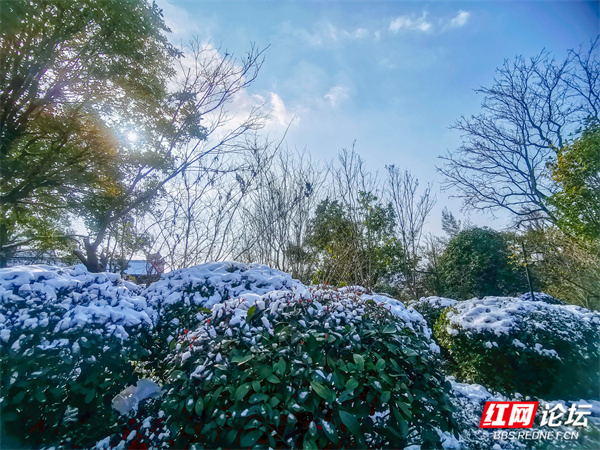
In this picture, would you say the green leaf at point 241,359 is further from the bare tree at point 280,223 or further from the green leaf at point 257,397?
the bare tree at point 280,223

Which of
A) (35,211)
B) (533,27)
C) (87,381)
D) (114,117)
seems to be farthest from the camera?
(35,211)

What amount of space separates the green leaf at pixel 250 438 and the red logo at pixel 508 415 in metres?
1.96

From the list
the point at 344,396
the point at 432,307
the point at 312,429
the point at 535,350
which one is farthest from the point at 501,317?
the point at 312,429

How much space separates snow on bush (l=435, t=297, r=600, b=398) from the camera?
8.51ft

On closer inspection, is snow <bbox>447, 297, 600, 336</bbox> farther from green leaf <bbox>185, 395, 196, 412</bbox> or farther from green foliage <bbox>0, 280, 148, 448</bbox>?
green foliage <bbox>0, 280, 148, 448</bbox>

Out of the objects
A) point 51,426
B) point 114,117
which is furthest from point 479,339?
point 114,117

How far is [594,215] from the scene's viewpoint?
4062 mm

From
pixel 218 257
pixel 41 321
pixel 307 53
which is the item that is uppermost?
pixel 307 53

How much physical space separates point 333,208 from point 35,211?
743 cm

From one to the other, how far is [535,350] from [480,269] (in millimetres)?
7654

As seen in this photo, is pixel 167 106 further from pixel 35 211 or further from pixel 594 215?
pixel 594 215

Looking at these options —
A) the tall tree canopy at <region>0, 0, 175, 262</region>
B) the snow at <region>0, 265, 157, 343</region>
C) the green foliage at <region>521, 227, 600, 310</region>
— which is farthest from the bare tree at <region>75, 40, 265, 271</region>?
the green foliage at <region>521, 227, 600, 310</region>

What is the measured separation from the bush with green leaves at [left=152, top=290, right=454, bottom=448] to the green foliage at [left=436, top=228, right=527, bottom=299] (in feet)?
29.4

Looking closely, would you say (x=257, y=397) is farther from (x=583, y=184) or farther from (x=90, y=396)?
(x=583, y=184)
